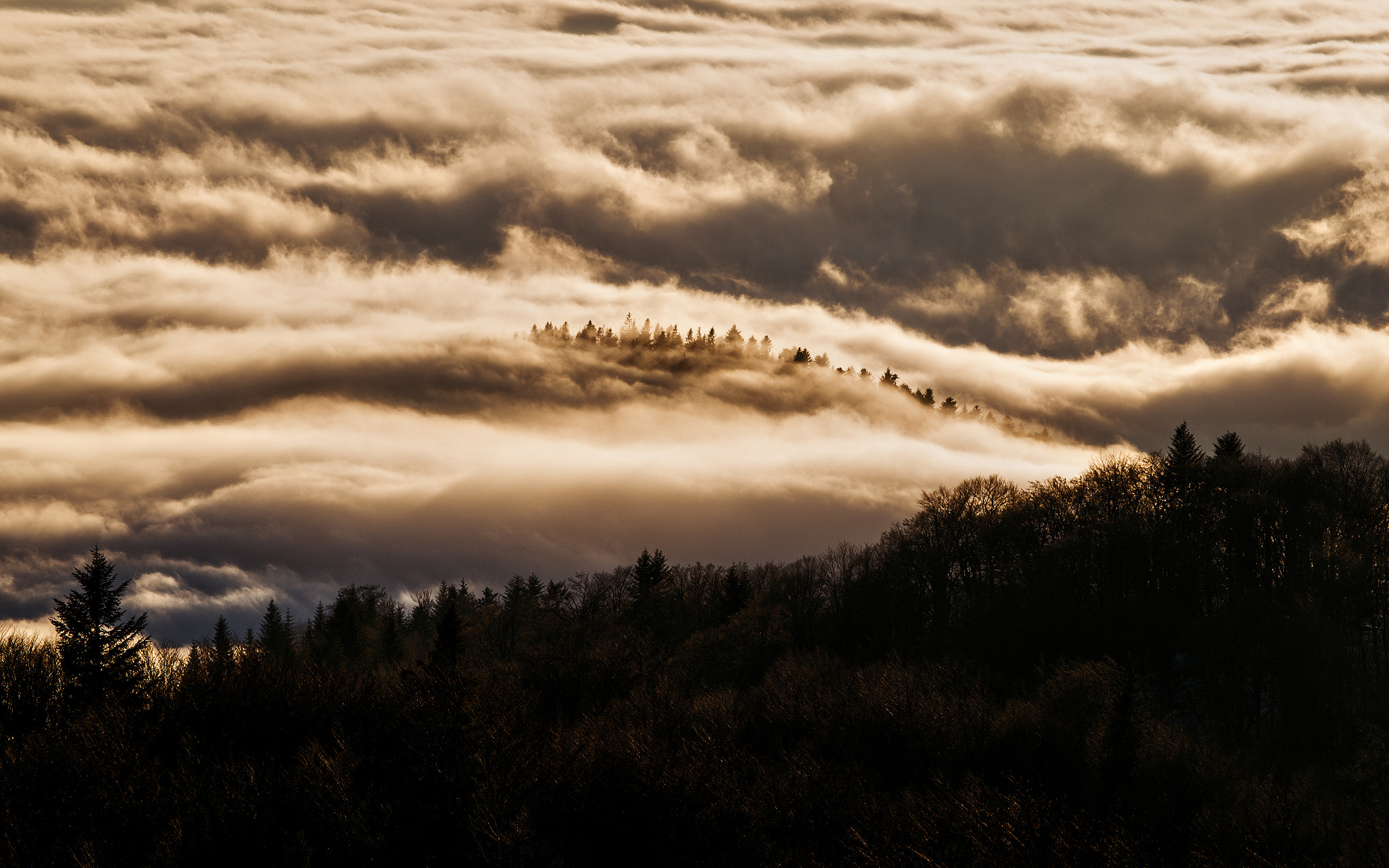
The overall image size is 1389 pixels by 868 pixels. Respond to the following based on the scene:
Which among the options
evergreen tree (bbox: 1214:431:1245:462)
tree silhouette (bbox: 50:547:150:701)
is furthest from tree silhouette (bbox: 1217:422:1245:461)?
tree silhouette (bbox: 50:547:150:701)

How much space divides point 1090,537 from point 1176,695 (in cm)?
2278

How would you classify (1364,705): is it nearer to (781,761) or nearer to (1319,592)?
(1319,592)

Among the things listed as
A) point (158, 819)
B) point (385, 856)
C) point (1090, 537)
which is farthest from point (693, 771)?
point (1090, 537)

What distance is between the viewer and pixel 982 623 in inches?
3873

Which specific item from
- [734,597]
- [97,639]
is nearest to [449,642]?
[97,639]

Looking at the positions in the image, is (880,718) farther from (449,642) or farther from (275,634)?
(275,634)

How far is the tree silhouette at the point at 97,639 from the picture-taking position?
80188 millimetres

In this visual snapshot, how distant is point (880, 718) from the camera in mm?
77875

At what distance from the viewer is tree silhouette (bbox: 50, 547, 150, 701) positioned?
80.2 m

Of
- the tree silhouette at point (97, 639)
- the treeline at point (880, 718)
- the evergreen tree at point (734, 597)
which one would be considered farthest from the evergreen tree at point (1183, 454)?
the tree silhouette at point (97, 639)

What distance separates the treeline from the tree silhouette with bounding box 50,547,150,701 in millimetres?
1482

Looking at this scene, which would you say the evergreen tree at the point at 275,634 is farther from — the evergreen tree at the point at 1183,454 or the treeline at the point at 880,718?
the evergreen tree at the point at 1183,454

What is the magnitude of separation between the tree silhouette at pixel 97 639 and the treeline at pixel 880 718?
148 centimetres

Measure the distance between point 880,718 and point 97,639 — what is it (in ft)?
206
